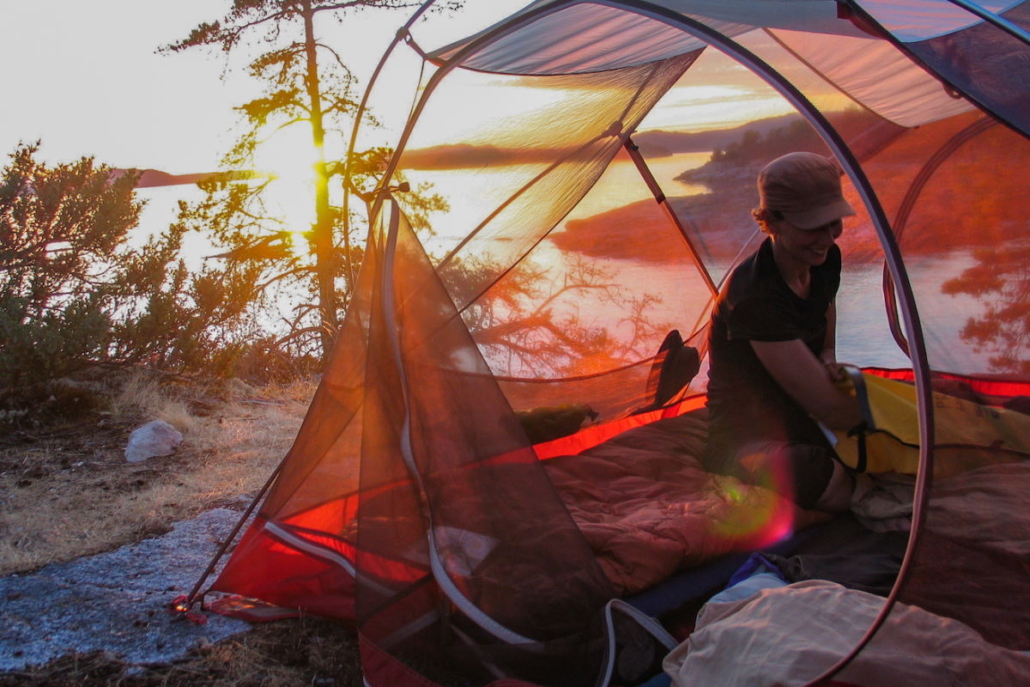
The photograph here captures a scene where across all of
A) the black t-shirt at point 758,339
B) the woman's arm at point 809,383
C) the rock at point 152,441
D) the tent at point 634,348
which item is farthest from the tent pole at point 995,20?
the rock at point 152,441

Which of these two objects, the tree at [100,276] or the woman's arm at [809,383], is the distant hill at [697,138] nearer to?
the woman's arm at [809,383]

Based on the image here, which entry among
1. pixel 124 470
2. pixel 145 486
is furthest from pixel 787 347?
pixel 124 470

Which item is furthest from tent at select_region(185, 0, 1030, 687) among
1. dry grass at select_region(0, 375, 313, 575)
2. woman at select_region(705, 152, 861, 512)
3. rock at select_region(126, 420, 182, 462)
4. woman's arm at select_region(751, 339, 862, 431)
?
rock at select_region(126, 420, 182, 462)

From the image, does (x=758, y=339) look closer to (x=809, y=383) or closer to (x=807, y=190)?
(x=809, y=383)

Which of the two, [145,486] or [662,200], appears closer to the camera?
[662,200]

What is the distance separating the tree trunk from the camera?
8.32m

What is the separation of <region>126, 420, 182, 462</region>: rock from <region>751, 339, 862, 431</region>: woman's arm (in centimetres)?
326

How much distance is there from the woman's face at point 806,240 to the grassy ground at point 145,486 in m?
1.56

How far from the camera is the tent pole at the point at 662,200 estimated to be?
119 inches

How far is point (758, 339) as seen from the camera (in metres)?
2.20

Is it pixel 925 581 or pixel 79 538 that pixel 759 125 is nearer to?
pixel 925 581

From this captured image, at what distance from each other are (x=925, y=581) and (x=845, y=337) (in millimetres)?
1911

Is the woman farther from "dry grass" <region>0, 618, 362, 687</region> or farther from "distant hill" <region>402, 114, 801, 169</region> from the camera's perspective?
"dry grass" <region>0, 618, 362, 687</region>

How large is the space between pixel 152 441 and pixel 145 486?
2.04 feet
